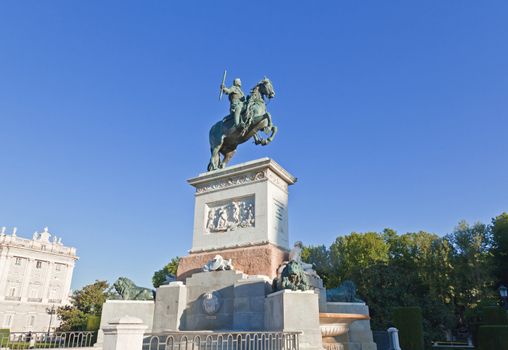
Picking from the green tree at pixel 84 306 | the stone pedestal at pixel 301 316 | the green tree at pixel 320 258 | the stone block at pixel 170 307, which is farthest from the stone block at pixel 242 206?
the green tree at pixel 320 258

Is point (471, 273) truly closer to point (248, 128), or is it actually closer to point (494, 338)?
point (494, 338)

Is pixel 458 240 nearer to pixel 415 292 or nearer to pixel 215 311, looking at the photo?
pixel 415 292

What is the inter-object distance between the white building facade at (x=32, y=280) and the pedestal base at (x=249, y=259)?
64.1 m

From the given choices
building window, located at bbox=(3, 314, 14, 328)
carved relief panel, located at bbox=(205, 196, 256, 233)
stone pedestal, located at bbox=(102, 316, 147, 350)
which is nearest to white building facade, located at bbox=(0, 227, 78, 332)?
building window, located at bbox=(3, 314, 14, 328)

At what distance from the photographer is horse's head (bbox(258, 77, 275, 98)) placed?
14031mm

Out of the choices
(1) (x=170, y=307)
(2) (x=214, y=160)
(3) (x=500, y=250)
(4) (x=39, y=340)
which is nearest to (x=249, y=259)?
(1) (x=170, y=307)

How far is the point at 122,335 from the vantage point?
17.6 feet

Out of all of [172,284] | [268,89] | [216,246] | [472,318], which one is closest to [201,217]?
[216,246]

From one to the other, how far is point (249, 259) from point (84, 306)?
29.2 metres

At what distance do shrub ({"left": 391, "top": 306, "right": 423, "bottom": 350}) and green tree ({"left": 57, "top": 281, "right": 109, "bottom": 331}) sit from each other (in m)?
24.3

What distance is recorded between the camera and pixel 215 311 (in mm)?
10562

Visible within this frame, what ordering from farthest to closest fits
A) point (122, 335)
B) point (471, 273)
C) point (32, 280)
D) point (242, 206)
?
point (32, 280)
point (471, 273)
point (242, 206)
point (122, 335)

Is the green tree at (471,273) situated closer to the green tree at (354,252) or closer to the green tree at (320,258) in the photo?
the green tree at (354,252)

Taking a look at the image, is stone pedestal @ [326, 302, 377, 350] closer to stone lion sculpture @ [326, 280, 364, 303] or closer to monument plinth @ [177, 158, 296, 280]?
stone lion sculpture @ [326, 280, 364, 303]
